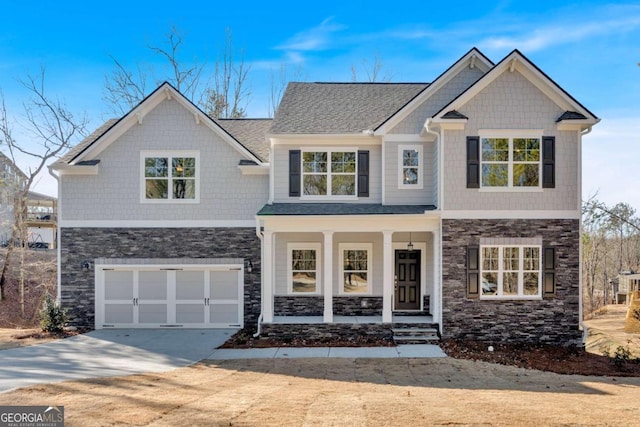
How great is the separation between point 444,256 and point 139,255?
9.51 meters

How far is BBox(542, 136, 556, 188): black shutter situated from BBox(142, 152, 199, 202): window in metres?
10.4

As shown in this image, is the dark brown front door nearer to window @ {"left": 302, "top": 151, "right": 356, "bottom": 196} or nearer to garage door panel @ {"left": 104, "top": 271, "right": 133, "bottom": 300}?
window @ {"left": 302, "top": 151, "right": 356, "bottom": 196}

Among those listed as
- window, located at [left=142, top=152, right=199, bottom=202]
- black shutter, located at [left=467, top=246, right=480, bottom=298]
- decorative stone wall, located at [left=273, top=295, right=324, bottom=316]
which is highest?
window, located at [left=142, top=152, right=199, bottom=202]

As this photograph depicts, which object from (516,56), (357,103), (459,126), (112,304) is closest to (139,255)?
(112,304)

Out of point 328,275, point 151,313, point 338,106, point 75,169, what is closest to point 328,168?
point 338,106

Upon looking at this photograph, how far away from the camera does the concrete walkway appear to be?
951 cm

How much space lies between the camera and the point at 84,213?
14805 mm

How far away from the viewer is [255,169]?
14.7 meters

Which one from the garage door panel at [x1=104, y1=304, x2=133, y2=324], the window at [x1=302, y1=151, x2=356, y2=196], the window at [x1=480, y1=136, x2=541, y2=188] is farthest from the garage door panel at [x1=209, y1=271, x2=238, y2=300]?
the window at [x1=480, y1=136, x2=541, y2=188]

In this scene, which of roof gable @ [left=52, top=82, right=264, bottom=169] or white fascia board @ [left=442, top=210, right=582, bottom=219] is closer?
white fascia board @ [left=442, top=210, right=582, bottom=219]

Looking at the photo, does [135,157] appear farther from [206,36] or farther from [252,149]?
[206,36]

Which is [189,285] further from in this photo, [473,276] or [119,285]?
[473,276]

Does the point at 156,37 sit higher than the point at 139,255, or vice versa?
the point at 156,37

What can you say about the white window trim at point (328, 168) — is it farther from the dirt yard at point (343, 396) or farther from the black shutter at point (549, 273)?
the black shutter at point (549, 273)
